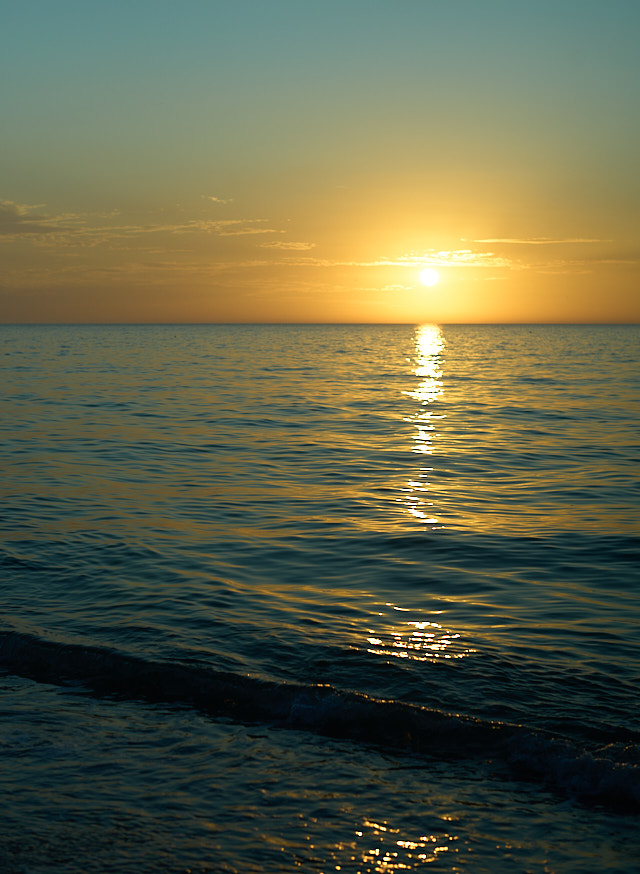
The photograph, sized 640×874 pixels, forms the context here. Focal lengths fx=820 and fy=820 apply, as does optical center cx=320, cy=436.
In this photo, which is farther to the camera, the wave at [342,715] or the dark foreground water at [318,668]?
the wave at [342,715]

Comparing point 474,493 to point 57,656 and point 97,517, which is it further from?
point 57,656

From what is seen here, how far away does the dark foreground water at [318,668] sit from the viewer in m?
5.32

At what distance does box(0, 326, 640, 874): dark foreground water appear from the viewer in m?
5.32

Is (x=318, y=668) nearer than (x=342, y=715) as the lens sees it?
No

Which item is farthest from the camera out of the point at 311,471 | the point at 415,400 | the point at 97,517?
the point at 415,400

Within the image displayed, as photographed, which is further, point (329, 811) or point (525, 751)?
point (525, 751)

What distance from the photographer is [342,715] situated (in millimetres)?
7160

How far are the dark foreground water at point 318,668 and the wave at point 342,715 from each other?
0.02 metres

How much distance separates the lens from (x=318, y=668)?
8.15 meters

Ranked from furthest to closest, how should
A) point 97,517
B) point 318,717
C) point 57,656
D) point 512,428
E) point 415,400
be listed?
point 415,400, point 512,428, point 97,517, point 57,656, point 318,717

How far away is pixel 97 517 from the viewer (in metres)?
15.3

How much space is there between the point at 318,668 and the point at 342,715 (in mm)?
1019

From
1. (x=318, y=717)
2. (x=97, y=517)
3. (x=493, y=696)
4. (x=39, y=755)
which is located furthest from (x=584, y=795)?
(x=97, y=517)

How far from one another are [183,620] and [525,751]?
4482 mm
